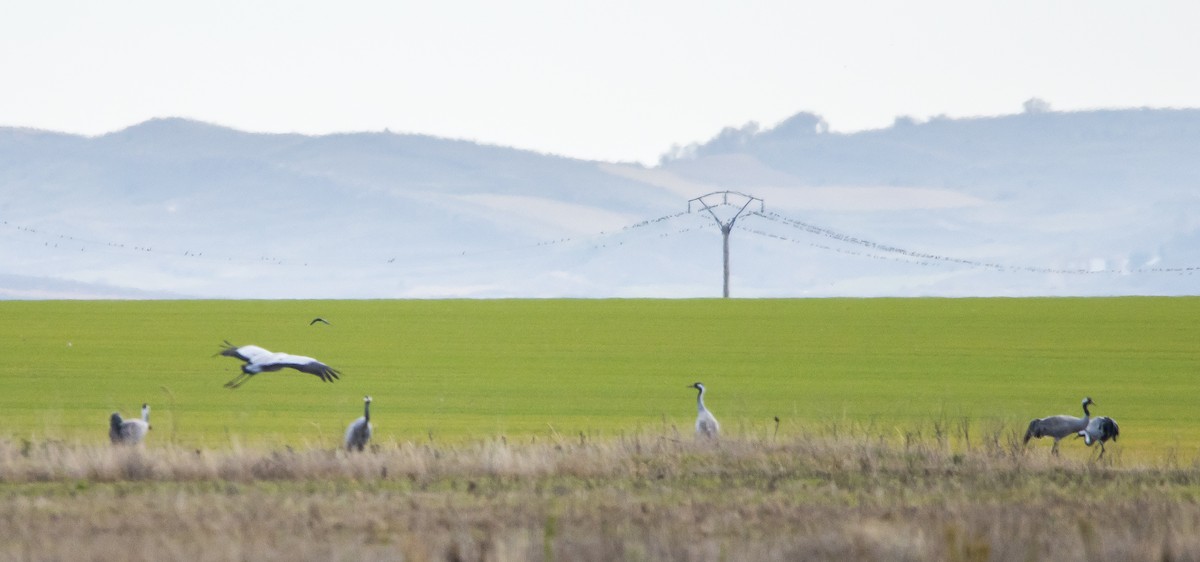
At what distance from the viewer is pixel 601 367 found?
35.8 meters

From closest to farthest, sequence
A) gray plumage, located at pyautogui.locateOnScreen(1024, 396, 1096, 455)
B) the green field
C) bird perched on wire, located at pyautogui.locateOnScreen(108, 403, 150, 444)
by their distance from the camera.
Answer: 1. bird perched on wire, located at pyautogui.locateOnScreen(108, 403, 150, 444)
2. gray plumage, located at pyautogui.locateOnScreen(1024, 396, 1096, 455)
3. the green field

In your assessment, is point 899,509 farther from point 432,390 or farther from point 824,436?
point 432,390

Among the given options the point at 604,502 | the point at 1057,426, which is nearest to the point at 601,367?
the point at 1057,426

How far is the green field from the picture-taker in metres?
24.4

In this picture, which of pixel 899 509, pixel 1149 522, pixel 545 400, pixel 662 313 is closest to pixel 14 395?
pixel 545 400

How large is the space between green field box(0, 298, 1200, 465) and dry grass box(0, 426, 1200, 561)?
1.92 m

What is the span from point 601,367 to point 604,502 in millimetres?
22188

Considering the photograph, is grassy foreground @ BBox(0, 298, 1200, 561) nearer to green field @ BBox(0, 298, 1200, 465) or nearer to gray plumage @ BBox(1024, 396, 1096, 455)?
green field @ BBox(0, 298, 1200, 465)

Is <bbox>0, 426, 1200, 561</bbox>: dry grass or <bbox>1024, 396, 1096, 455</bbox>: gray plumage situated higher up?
<bbox>1024, 396, 1096, 455</bbox>: gray plumage

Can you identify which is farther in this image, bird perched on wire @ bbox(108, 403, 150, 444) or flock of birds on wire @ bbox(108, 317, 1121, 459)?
bird perched on wire @ bbox(108, 403, 150, 444)

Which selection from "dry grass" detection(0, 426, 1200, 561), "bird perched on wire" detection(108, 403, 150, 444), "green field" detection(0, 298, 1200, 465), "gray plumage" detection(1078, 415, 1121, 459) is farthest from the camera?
"green field" detection(0, 298, 1200, 465)

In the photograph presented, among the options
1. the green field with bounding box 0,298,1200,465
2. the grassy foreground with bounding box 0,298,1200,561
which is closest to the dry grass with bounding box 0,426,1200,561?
the grassy foreground with bounding box 0,298,1200,561

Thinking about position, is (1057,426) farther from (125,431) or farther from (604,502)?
(125,431)

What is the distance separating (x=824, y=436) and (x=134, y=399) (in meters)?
14.6
